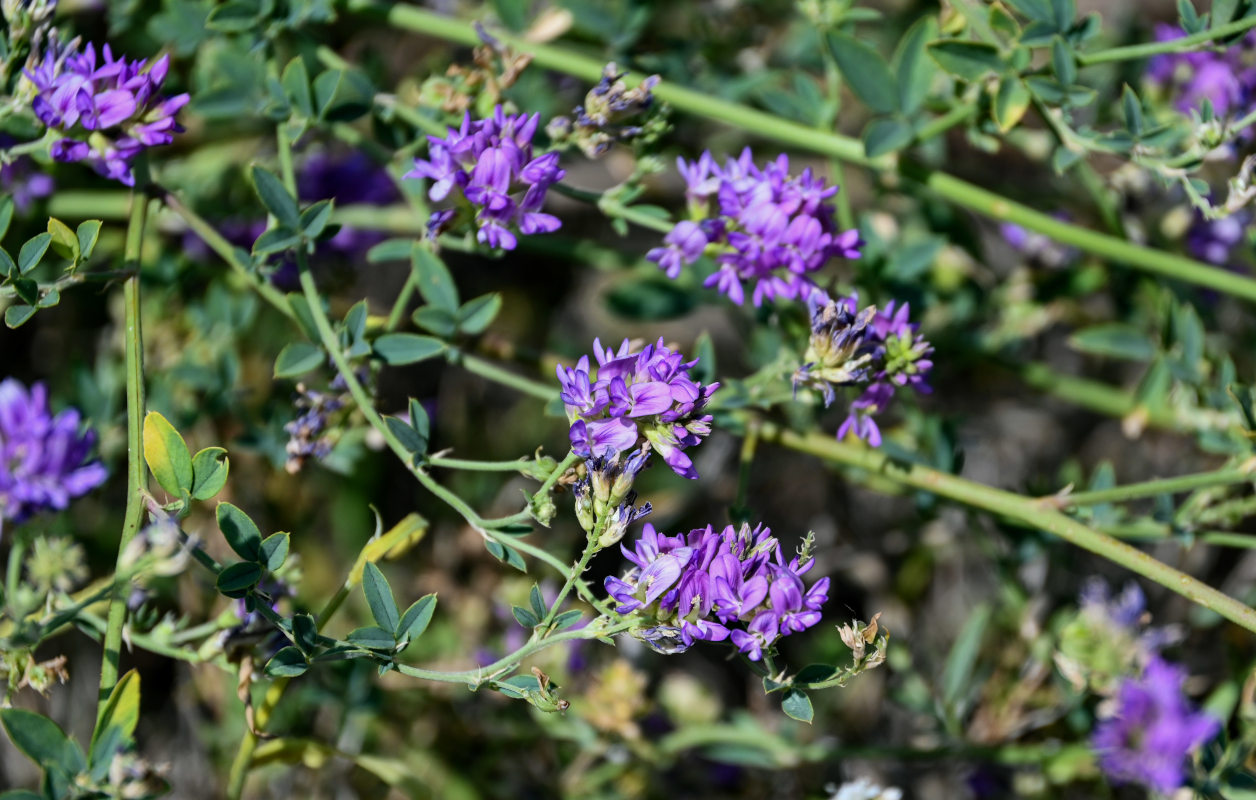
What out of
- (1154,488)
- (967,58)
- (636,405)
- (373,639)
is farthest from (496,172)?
(1154,488)

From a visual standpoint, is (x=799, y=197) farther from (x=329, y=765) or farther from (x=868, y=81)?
(x=329, y=765)

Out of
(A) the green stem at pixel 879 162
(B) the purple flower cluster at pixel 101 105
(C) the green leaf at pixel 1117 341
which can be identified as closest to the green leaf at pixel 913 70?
(A) the green stem at pixel 879 162

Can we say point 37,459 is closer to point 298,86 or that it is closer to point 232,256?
point 232,256

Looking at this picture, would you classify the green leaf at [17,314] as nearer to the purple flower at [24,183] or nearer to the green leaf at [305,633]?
the green leaf at [305,633]

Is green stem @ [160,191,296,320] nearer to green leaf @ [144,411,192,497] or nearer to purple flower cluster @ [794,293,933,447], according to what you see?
green leaf @ [144,411,192,497]

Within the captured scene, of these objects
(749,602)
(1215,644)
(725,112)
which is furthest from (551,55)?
(1215,644)

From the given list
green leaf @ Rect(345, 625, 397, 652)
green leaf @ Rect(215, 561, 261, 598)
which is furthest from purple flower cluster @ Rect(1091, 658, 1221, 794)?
green leaf @ Rect(215, 561, 261, 598)
